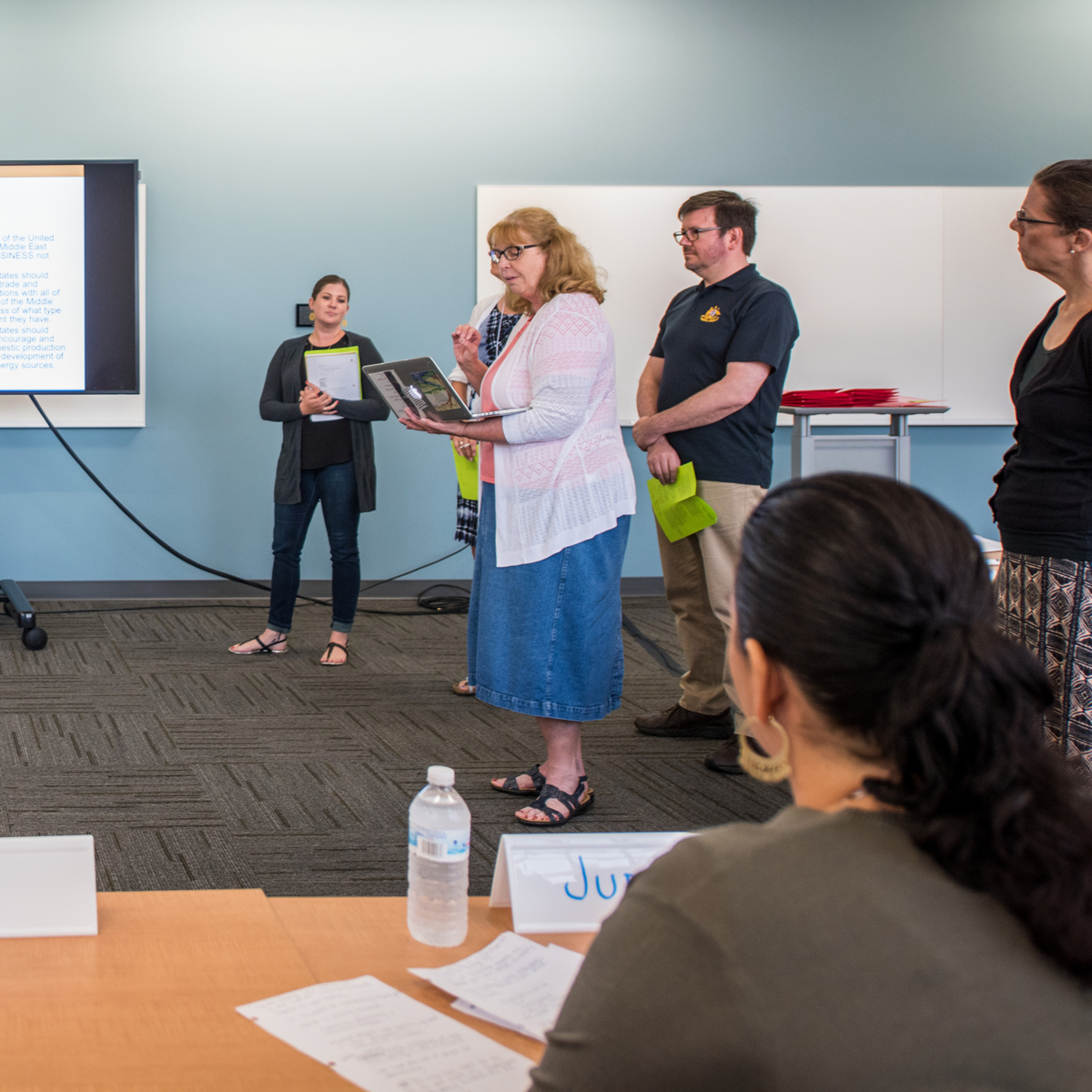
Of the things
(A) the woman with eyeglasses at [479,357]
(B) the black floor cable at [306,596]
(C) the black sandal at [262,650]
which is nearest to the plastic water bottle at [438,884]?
(A) the woman with eyeglasses at [479,357]

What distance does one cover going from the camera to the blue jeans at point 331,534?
13.3ft

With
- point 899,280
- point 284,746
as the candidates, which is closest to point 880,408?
point 284,746

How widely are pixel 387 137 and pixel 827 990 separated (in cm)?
502

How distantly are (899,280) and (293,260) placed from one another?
2.82 metres

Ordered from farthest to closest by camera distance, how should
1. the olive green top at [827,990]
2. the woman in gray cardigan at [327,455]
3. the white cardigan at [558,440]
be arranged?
the woman in gray cardigan at [327,455] < the white cardigan at [558,440] < the olive green top at [827,990]

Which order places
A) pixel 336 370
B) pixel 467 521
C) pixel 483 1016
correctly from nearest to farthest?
pixel 483 1016 → pixel 467 521 → pixel 336 370

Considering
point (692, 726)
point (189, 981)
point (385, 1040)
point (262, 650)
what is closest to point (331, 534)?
point (262, 650)

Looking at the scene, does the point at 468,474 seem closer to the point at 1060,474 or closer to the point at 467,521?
the point at 467,521

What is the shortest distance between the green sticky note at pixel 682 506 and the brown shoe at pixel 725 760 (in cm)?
58

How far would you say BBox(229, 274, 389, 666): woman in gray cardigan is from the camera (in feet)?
13.0

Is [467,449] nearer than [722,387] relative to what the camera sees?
No

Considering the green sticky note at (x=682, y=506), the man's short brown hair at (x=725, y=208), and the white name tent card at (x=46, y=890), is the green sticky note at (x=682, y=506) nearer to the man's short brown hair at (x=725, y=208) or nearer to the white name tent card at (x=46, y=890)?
the man's short brown hair at (x=725, y=208)

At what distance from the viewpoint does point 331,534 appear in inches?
161

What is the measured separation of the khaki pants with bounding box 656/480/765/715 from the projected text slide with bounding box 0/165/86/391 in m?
2.79
